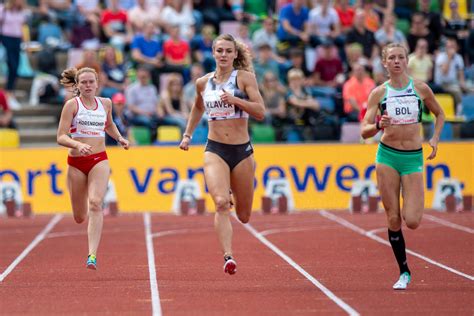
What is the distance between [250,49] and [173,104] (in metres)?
1.88

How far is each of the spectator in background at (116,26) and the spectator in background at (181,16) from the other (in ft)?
2.75

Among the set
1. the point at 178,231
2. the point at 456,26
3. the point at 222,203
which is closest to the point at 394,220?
the point at 222,203

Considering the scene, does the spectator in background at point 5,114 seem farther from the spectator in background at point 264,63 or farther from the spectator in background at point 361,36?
the spectator in background at point 361,36

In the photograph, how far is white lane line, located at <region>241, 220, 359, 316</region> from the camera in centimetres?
868

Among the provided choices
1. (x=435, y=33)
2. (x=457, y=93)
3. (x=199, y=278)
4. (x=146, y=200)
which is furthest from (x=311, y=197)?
(x=199, y=278)

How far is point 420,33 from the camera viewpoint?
75.5ft

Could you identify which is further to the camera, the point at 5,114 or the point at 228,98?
the point at 5,114

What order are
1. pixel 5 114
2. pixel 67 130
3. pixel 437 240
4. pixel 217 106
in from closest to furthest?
pixel 217 106, pixel 67 130, pixel 437 240, pixel 5 114

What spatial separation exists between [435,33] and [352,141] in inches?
171

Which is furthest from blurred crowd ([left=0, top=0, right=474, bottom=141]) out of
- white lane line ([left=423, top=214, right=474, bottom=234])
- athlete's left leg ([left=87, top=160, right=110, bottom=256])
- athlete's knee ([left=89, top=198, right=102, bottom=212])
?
athlete's knee ([left=89, top=198, right=102, bottom=212])

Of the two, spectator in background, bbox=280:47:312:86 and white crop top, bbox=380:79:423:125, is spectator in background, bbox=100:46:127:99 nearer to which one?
spectator in background, bbox=280:47:312:86

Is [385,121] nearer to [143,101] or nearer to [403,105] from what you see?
[403,105]

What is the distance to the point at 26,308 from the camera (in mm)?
8820

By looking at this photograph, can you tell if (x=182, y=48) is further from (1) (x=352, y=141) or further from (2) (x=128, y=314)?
(2) (x=128, y=314)
